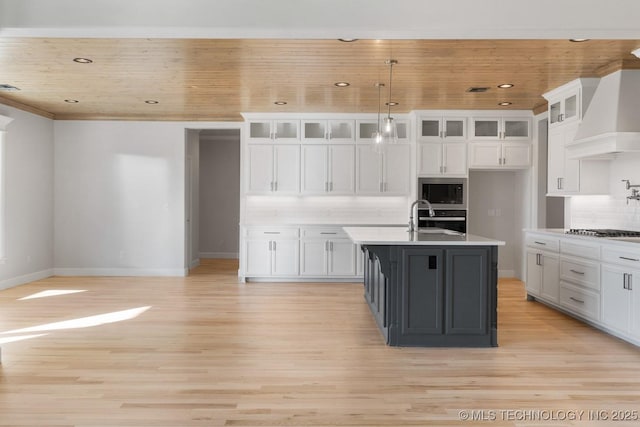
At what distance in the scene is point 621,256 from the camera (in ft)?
13.8

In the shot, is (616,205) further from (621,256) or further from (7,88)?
(7,88)

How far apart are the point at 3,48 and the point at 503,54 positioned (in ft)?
14.8

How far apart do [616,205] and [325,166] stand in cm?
395

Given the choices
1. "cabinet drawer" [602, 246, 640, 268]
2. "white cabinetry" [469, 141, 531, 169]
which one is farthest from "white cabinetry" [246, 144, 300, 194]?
"cabinet drawer" [602, 246, 640, 268]

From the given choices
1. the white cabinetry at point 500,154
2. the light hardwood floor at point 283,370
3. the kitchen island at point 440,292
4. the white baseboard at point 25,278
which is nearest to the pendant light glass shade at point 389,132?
the kitchen island at point 440,292

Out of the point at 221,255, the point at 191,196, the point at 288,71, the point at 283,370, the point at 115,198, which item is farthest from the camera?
the point at 221,255

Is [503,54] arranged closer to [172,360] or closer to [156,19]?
[156,19]

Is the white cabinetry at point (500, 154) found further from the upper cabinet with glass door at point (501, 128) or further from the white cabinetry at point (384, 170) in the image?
the white cabinetry at point (384, 170)

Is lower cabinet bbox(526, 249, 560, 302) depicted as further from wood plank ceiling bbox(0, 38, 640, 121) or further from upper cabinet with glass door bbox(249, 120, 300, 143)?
upper cabinet with glass door bbox(249, 120, 300, 143)

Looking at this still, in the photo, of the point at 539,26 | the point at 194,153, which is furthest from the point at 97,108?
the point at 539,26

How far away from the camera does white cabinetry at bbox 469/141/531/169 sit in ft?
24.0

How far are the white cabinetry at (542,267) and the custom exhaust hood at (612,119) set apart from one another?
105cm

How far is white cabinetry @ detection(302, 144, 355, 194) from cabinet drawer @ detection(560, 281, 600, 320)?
348 centimetres

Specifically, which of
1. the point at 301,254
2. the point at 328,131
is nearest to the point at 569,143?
the point at 328,131
